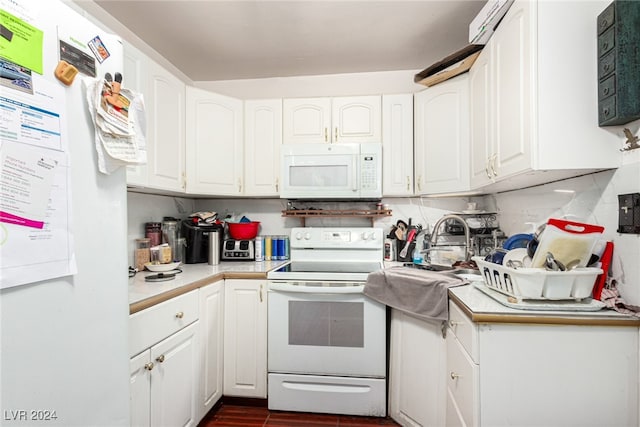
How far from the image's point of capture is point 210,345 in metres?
1.75

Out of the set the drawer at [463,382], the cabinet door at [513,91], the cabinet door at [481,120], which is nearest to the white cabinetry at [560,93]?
the cabinet door at [513,91]

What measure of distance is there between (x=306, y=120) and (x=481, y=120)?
117cm

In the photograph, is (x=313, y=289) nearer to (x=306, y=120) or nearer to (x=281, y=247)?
(x=281, y=247)

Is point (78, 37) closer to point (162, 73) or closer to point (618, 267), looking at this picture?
point (162, 73)

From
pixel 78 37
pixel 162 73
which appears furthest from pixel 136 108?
pixel 162 73

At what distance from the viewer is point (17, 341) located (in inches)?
24.2

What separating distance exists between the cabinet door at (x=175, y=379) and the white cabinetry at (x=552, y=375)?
4.12 ft

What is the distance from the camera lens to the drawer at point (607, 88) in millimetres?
1001

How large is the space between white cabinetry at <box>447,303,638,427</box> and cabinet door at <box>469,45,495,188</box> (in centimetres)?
79

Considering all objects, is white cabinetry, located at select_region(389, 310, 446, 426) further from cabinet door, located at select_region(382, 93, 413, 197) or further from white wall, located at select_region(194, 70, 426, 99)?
white wall, located at select_region(194, 70, 426, 99)

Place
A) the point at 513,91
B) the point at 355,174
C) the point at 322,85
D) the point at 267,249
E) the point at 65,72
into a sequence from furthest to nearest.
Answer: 1. the point at 322,85
2. the point at 267,249
3. the point at 355,174
4. the point at 513,91
5. the point at 65,72

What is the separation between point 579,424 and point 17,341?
159 centimetres

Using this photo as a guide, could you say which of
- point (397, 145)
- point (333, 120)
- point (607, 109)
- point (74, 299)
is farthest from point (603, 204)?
point (74, 299)

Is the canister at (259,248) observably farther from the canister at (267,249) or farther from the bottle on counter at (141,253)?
the bottle on counter at (141,253)
